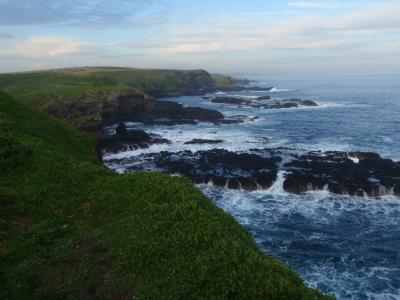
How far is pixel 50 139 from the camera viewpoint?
30.0 m

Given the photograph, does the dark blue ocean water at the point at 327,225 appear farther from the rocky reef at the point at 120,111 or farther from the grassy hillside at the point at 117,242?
the rocky reef at the point at 120,111

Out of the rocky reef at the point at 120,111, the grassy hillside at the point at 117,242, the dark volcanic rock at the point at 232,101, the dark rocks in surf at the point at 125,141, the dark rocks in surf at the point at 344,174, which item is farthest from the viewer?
the dark volcanic rock at the point at 232,101

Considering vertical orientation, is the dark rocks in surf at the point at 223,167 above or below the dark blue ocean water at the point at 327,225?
above

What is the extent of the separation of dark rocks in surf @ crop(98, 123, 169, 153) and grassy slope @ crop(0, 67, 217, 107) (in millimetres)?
23529

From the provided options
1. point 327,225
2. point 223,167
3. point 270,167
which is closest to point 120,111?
point 223,167

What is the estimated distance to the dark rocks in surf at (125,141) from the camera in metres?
55.1

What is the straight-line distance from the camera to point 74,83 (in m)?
103

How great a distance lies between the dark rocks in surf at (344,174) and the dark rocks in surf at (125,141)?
21.8 m

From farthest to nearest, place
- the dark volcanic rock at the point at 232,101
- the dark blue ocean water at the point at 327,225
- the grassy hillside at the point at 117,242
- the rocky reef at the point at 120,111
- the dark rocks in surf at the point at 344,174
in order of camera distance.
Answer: the dark volcanic rock at the point at 232,101
the rocky reef at the point at 120,111
the dark rocks in surf at the point at 344,174
the dark blue ocean water at the point at 327,225
the grassy hillside at the point at 117,242

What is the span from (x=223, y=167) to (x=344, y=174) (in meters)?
13.1

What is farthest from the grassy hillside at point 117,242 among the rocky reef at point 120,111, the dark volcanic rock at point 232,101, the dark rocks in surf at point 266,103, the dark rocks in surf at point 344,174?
the dark volcanic rock at point 232,101

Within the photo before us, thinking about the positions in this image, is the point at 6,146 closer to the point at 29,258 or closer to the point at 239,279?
the point at 29,258

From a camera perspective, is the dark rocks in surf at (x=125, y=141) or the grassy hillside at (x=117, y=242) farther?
the dark rocks in surf at (x=125, y=141)

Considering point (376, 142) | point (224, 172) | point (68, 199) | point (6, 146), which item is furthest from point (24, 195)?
point (376, 142)
